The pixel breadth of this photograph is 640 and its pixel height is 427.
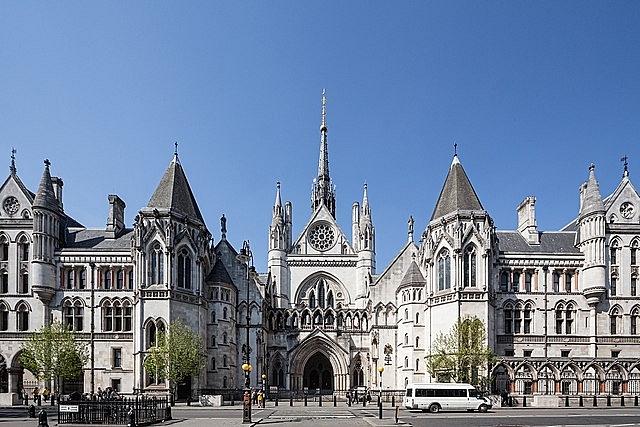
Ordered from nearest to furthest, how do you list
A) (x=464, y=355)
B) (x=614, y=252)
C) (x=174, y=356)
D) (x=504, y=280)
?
(x=174, y=356)
(x=464, y=355)
(x=614, y=252)
(x=504, y=280)

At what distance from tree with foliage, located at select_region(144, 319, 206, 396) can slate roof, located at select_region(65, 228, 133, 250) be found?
10754 mm

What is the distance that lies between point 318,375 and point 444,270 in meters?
30.4

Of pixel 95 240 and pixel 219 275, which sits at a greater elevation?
pixel 95 240

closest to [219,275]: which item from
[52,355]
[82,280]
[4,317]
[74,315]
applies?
[82,280]

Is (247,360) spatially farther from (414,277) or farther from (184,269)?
(414,277)

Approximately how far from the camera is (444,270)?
58.1m

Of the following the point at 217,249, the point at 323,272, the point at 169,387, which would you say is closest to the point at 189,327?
the point at 169,387

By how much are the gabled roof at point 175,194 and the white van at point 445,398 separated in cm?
2720

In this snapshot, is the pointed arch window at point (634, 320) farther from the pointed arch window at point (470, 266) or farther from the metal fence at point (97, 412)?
the metal fence at point (97, 412)

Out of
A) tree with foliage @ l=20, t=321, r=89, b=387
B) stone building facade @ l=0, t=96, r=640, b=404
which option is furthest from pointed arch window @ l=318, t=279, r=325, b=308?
tree with foliage @ l=20, t=321, r=89, b=387

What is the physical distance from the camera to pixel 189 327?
57.2 m

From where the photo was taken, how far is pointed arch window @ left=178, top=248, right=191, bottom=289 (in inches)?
2272

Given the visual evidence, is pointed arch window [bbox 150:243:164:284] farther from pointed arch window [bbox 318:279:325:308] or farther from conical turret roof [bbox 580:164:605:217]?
conical turret roof [bbox 580:164:605:217]

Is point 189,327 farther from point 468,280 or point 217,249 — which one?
point 468,280
